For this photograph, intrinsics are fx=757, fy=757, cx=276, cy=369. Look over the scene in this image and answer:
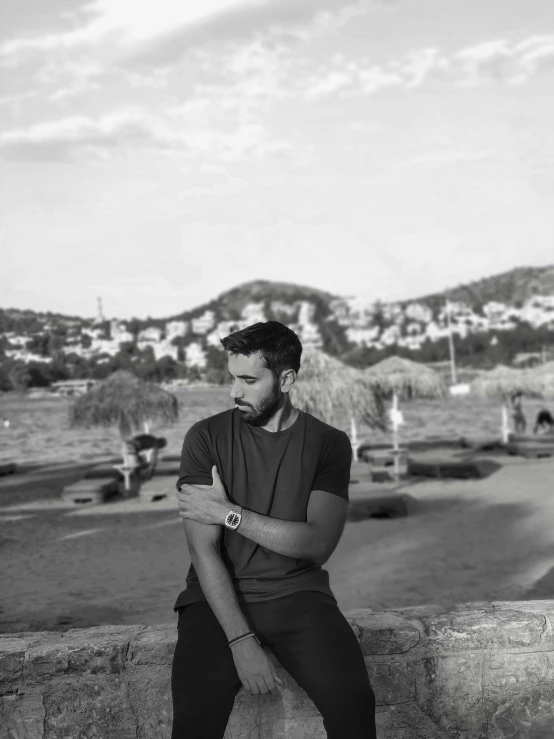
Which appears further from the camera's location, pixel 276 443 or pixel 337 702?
pixel 276 443

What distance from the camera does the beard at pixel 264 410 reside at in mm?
2428

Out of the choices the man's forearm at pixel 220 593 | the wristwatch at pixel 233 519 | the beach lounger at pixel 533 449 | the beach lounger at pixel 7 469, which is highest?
the wristwatch at pixel 233 519

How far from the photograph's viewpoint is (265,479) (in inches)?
93.8

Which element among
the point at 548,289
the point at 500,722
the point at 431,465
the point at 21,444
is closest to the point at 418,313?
the point at 548,289

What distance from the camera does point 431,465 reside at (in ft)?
45.1

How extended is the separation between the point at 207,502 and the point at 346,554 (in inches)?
251

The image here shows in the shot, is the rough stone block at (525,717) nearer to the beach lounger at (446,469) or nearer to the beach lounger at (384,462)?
the beach lounger at (446,469)

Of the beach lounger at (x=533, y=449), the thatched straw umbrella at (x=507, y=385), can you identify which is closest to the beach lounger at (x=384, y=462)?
the beach lounger at (x=533, y=449)

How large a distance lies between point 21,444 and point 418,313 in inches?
4568

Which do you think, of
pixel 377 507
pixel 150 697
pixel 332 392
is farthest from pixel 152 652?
pixel 332 392

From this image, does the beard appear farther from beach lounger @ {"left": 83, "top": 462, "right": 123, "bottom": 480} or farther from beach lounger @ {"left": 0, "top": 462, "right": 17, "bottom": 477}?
beach lounger @ {"left": 0, "top": 462, "right": 17, "bottom": 477}

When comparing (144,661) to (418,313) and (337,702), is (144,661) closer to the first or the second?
(337,702)

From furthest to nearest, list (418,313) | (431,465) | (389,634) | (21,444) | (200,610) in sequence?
1. (418,313)
2. (21,444)
3. (431,465)
4. (389,634)
5. (200,610)

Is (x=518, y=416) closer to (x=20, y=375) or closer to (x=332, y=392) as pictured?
(x=332, y=392)
